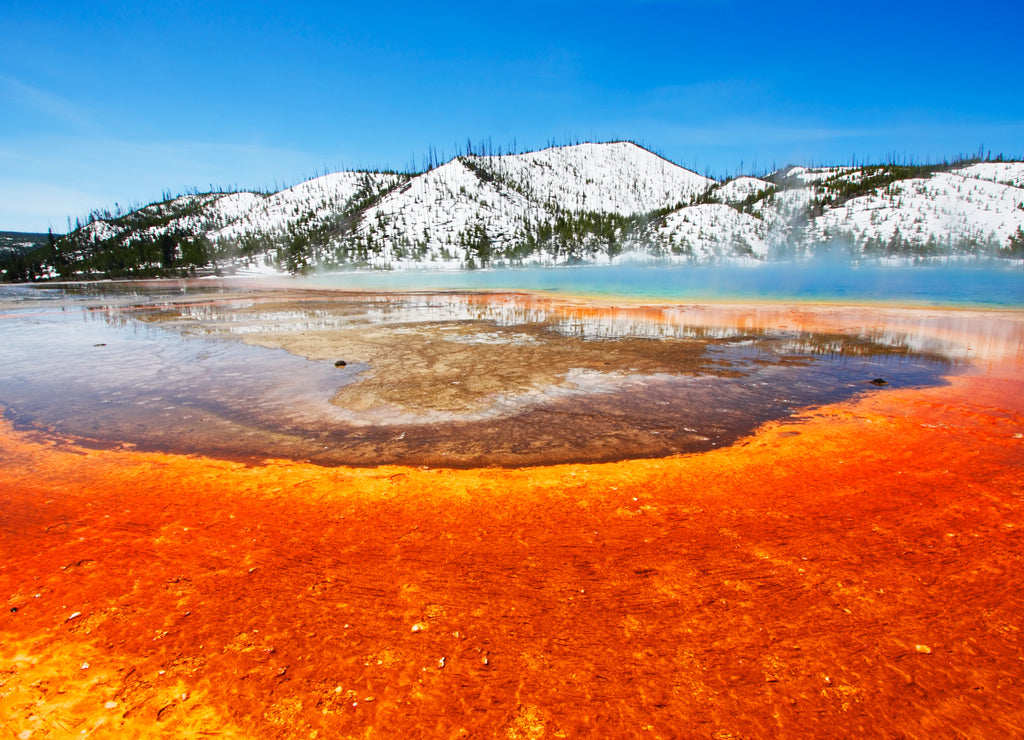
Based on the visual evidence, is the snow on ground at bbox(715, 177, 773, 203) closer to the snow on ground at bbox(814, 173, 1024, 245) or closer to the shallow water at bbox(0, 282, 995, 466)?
the snow on ground at bbox(814, 173, 1024, 245)

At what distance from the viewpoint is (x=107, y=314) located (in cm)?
2409

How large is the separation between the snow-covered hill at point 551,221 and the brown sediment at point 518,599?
9719 cm

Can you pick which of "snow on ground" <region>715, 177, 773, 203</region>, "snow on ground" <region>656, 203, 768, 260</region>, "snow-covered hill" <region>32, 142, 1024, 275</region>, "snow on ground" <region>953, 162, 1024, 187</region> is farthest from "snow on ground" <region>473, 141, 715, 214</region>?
"snow on ground" <region>953, 162, 1024, 187</region>

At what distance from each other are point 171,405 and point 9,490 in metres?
3.26

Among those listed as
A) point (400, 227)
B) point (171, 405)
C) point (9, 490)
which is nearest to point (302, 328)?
point (171, 405)

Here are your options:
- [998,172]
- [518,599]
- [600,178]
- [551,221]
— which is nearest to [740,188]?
[600,178]

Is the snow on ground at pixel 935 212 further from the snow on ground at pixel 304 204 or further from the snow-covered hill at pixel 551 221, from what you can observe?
the snow on ground at pixel 304 204

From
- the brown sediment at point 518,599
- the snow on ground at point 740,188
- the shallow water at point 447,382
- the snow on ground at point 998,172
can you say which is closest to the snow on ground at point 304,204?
the snow on ground at point 740,188

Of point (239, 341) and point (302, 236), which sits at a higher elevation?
point (302, 236)

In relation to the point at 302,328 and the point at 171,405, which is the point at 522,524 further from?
the point at 302,328

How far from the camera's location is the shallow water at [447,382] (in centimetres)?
674

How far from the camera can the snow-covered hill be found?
98312 millimetres

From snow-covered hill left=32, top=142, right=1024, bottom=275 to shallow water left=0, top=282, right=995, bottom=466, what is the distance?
86.4 metres

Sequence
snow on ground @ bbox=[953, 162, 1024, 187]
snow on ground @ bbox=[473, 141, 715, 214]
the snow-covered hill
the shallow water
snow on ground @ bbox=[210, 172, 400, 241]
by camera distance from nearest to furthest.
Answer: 1. the shallow water
2. the snow-covered hill
3. snow on ground @ bbox=[953, 162, 1024, 187]
4. snow on ground @ bbox=[210, 172, 400, 241]
5. snow on ground @ bbox=[473, 141, 715, 214]
